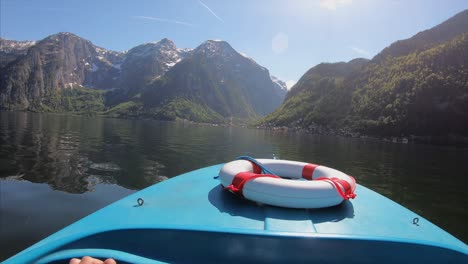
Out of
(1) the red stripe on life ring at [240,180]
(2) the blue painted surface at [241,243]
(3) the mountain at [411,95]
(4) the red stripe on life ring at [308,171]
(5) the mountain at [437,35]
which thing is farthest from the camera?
(5) the mountain at [437,35]

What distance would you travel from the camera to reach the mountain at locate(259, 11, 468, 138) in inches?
4466

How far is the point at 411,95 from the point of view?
134 meters

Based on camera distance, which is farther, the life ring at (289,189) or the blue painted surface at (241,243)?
the life ring at (289,189)

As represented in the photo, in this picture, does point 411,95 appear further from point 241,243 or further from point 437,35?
point 241,243

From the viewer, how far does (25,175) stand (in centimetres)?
1552

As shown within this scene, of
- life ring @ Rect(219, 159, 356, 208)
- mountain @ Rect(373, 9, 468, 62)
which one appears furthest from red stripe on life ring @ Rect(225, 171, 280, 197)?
mountain @ Rect(373, 9, 468, 62)

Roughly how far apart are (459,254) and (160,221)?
4790 mm

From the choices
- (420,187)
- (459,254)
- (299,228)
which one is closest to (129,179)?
(299,228)

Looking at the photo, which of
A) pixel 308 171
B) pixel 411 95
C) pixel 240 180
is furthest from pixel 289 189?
pixel 411 95

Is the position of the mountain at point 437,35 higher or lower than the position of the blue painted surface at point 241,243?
higher

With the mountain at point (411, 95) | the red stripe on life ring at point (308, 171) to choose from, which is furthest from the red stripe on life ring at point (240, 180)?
the mountain at point (411, 95)

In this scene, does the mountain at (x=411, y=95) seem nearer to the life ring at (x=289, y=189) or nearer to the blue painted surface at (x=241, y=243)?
the life ring at (x=289, y=189)

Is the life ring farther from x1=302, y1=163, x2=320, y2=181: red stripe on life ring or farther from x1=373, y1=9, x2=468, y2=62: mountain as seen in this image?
x1=373, y1=9, x2=468, y2=62: mountain

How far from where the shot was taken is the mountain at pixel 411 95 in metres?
113
